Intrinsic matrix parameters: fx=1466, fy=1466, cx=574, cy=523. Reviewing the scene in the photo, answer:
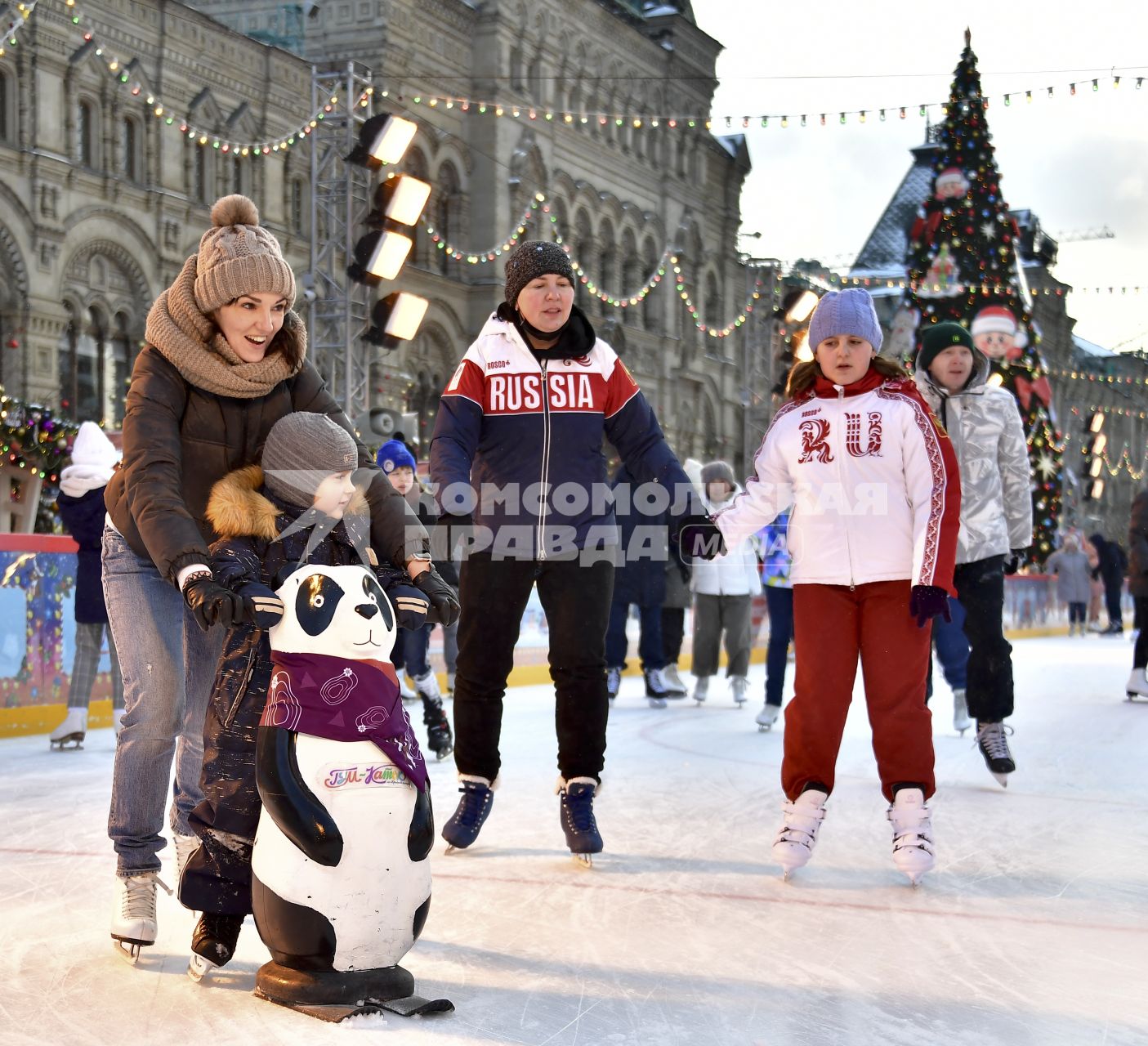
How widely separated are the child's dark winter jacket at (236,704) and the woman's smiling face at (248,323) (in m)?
0.27

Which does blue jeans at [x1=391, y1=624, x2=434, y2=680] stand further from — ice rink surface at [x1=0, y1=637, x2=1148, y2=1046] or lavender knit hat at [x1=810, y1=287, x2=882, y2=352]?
lavender knit hat at [x1=810, y1=287, x2=882, y2=352]

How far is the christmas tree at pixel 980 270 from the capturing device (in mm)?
23156

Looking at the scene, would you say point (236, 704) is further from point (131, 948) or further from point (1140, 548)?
point (1140, 548)

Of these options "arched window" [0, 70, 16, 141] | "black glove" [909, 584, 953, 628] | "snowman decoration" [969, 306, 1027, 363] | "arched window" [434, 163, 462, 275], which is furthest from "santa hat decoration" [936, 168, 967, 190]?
"black glove" [909, 584, 953, 628]

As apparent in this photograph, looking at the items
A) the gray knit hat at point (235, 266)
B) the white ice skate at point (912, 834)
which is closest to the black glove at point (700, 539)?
the white ice skate at point (912, 834)

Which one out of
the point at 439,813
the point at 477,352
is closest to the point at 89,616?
the point at 439,813

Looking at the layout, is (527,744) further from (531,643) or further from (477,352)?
(531,643)

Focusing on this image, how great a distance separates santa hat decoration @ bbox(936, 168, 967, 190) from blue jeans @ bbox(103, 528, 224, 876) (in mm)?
22859

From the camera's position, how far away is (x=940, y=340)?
5164 mm

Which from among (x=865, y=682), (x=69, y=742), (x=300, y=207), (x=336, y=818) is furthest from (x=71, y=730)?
(x=300, y=207)

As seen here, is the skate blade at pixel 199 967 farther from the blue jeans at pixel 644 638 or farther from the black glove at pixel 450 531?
the blue jeans at pixel 644 638

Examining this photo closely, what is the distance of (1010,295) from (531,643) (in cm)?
1534

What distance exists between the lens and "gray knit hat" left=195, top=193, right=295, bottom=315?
2779 millimetres

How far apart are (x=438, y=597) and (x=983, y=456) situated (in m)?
2.96
